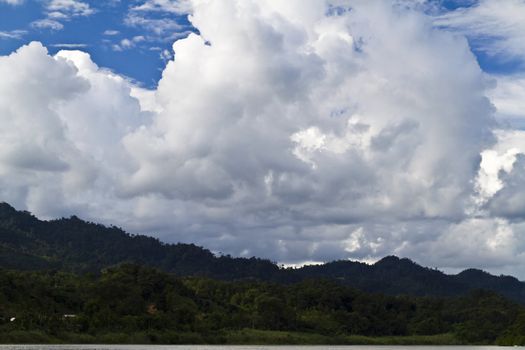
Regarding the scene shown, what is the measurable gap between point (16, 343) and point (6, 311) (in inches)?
877

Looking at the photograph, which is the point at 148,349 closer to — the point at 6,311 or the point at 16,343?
the point at 16,343

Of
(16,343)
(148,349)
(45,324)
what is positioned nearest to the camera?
(148,349)

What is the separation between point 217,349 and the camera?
181 metres

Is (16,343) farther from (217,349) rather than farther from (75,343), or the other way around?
(217,349)

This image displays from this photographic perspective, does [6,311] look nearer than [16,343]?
No

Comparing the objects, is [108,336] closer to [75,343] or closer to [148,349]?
[75,343]

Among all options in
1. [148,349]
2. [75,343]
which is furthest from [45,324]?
[148,349]

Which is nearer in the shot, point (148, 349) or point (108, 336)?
point (148, 349)

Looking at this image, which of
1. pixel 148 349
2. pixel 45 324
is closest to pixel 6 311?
pixel 45 324

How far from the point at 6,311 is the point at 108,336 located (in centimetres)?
2736

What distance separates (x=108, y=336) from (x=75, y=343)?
12.7m

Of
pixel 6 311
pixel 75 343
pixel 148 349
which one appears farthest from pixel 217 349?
pixel 6 311

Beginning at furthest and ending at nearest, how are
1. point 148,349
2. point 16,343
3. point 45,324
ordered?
point 45,324, point 16,343, point 148,349

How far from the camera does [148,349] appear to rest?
159875 millimetres
